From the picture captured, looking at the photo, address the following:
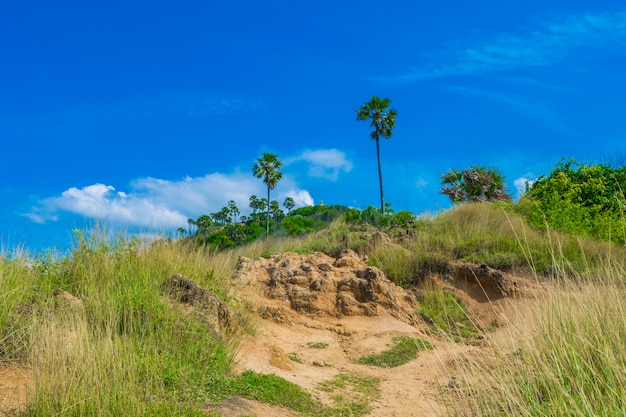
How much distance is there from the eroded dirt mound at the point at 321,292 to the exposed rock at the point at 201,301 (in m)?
3.17

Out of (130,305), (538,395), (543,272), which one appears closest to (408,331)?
(543,272)

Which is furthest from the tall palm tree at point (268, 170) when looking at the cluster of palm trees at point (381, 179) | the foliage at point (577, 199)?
the foliage at point (577, 199)

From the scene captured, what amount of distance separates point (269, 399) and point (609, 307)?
412 centimetres

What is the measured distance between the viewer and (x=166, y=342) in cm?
685

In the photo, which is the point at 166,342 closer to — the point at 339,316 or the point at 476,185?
the point at 339,316

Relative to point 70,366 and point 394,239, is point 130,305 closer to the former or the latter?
point 70,366

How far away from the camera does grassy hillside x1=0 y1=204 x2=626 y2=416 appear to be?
13.4ft

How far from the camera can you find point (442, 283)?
14.5 metres

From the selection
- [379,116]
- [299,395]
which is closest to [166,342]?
[299,395]

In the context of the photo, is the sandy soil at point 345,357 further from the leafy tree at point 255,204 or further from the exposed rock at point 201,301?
the leafy tree at point 255,204

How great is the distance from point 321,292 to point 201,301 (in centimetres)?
507

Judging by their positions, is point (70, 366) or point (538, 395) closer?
point (538, 395)

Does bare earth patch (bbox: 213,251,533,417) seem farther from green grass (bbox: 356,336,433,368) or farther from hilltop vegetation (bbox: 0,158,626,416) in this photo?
hilltop vegetation (bbox: 0,158,626,416)

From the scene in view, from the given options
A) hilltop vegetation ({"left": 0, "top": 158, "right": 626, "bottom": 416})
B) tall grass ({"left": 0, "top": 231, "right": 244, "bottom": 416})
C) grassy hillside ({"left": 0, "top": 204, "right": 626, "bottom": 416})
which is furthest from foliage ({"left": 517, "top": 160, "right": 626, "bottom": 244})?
tall grass ({"left": 0, "top": 231, "right": 244, "bottom": 416})
